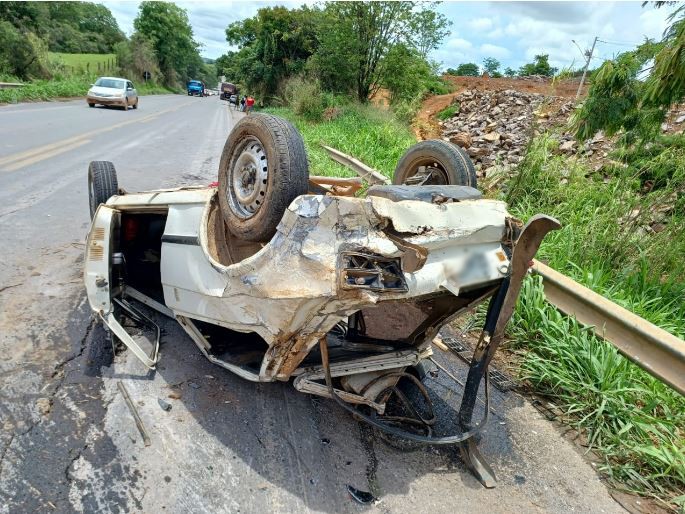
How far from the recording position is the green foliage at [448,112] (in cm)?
1966

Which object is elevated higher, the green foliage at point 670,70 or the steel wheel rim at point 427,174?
the green foliage at point 670,70

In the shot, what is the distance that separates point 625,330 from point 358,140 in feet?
33.4

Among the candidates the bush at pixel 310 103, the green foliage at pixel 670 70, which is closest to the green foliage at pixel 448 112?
the bush at pixel 310 103

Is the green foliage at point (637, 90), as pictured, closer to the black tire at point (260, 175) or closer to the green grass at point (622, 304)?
the green grass at point (622, 304)

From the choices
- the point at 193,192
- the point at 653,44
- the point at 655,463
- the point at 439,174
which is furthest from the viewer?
the point at 653,44

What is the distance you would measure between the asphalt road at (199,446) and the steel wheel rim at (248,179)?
1.16m

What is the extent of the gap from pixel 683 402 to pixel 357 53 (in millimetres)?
19370

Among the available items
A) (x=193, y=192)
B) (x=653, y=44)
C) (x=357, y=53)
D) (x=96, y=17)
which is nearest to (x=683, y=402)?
(x=653, y=44)

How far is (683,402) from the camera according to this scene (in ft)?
10.2

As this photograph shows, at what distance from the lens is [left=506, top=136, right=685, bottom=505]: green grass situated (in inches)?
110

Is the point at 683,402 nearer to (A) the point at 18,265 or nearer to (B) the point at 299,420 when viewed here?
(B) the point at 299,420

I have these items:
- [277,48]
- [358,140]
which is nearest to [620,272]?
[358,140]

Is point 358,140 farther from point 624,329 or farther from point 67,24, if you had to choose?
point 67,24

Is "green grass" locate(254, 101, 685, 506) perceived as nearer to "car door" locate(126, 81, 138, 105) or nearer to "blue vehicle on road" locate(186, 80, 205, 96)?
"car door" locate(126, 81, 138, 105)
